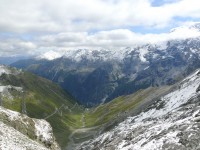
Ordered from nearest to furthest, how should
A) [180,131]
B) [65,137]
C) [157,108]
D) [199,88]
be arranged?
[180,131]
[199,88]
[157,108]
[65,137]

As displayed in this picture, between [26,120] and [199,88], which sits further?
[199,88]

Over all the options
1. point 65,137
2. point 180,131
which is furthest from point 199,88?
point 65,137

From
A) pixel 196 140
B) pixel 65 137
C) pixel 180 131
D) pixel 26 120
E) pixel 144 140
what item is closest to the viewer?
pixel 196 140

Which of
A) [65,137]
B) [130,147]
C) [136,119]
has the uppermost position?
[130,147]

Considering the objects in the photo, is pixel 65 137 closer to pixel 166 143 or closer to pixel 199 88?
pixel 199 88

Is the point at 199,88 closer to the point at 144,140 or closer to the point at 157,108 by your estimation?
the point at 157,108

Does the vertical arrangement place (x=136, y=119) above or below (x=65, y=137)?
above
